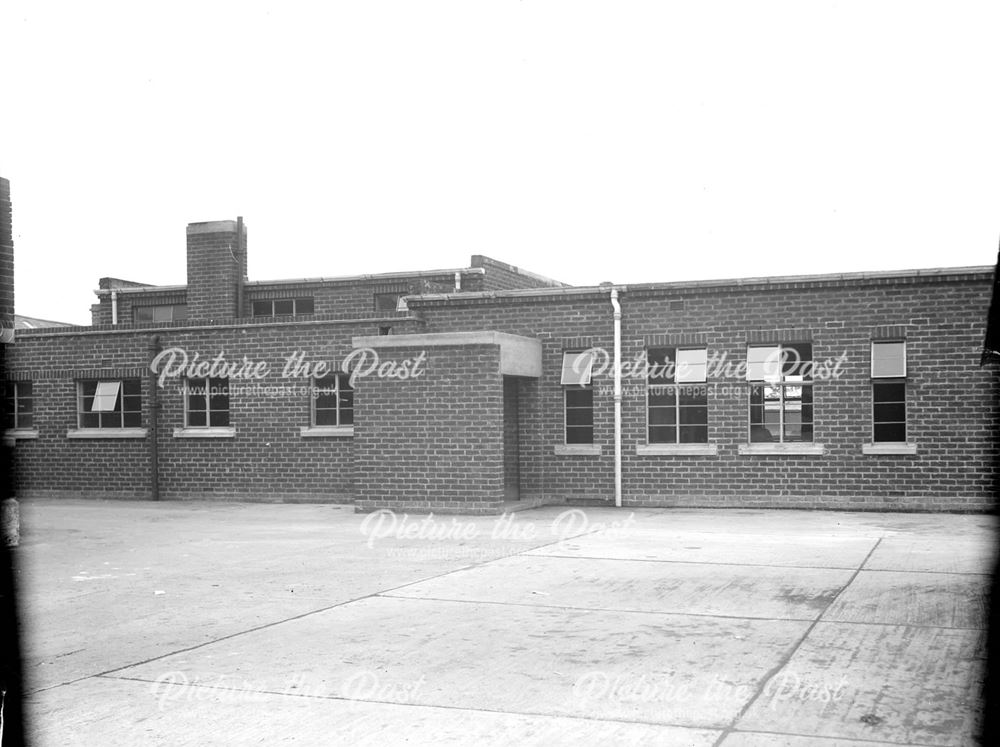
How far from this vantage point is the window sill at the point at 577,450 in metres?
19.5

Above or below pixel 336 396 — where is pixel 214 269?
above

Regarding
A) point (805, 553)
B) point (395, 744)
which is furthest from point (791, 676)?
point (805, 553)

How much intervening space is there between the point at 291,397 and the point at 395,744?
16.3 m

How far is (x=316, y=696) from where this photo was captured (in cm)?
638

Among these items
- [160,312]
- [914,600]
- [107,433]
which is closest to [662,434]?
[914,600]

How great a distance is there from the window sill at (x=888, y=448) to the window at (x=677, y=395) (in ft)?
9.24

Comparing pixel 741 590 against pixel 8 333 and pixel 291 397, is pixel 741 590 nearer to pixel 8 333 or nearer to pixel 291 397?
pixel 8 333

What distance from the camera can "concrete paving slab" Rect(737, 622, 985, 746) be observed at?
560 cm

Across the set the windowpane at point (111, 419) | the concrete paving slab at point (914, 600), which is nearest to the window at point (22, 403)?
the windowpane at point (111, 419)

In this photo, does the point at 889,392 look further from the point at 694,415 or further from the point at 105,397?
the point at 105,397

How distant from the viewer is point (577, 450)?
19.6m

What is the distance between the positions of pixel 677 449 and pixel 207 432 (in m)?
9.78

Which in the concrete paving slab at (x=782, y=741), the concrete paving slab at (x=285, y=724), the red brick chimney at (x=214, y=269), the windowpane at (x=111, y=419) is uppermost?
the red brick chimney at (x=214, y=269)

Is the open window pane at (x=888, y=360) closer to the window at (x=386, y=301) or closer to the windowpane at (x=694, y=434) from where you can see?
the windowpane at (x=694, y=434)
